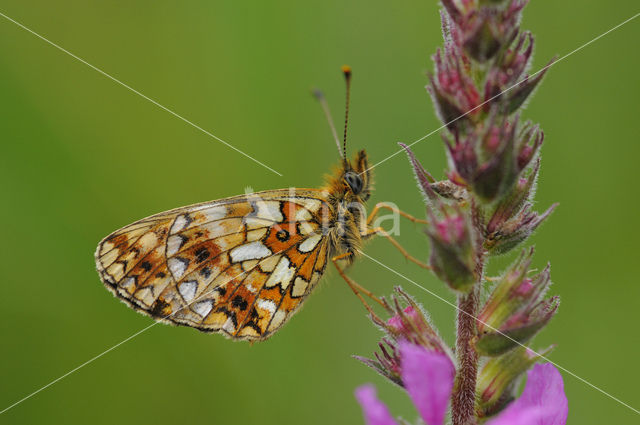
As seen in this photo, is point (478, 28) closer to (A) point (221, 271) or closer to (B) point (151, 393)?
(A) point (221, 271)

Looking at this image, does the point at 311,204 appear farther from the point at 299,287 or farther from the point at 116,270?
the point at 116,270

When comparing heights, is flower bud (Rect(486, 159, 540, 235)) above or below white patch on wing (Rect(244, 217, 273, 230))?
below

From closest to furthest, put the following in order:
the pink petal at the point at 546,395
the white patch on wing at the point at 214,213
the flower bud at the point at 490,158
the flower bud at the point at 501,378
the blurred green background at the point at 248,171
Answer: the flower bud at the point at 490,158 < the pink petal at the point at 546,395 < the flower bud at the point at 501,378 < the white patch on wing at the point at 214,213 < the blurred green background at the point at 248,171

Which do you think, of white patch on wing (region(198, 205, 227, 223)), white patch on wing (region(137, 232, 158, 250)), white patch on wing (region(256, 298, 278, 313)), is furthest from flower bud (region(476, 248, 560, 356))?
white patch on wing (region(137, 232, 158, 250))

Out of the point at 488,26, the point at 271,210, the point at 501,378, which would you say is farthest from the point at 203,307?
the point at 488,26

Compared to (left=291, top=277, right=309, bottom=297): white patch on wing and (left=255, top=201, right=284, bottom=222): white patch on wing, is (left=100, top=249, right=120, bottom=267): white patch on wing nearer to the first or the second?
(left=255, top=201, right=284, bottom=222): white patch on wing

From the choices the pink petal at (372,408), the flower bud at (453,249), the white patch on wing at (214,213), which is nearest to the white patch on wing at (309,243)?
the white patch on wing at (214,213)

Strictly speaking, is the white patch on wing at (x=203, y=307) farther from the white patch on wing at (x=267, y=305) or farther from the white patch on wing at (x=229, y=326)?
the white patch on wing at (x=267, y=305)
